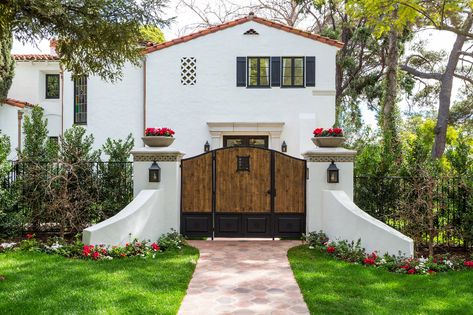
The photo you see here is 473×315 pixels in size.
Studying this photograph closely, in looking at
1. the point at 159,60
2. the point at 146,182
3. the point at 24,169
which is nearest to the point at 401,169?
the point at 146,182

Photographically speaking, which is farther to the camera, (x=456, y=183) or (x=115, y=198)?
(x=115, y=198)

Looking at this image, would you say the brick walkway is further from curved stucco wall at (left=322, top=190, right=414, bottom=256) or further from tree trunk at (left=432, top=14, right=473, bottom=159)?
tree trunk at (left=432, top=14, right=473, bottom=159)

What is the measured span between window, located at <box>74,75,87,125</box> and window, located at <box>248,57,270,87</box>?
23.2 feet

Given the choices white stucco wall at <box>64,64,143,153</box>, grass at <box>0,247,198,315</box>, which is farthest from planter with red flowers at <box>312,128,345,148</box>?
white stucco wall at <box>64,64,143,153</box>

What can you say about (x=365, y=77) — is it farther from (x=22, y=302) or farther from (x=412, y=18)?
(x=22, y=302)

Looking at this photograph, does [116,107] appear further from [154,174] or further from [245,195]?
[245,195]

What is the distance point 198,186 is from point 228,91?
7.45 m

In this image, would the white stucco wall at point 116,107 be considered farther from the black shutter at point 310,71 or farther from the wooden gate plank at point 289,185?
the wooden gate plank at point 289,185

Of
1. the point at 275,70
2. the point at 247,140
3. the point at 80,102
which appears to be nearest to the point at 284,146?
the point at 247,140

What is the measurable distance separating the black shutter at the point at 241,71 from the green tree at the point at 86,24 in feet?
23.4

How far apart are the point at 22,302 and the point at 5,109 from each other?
15173 mm

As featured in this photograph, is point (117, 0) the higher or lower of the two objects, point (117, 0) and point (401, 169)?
the higher

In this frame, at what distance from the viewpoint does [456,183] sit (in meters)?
9.19

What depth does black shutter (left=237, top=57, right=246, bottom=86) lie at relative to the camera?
650 inches
